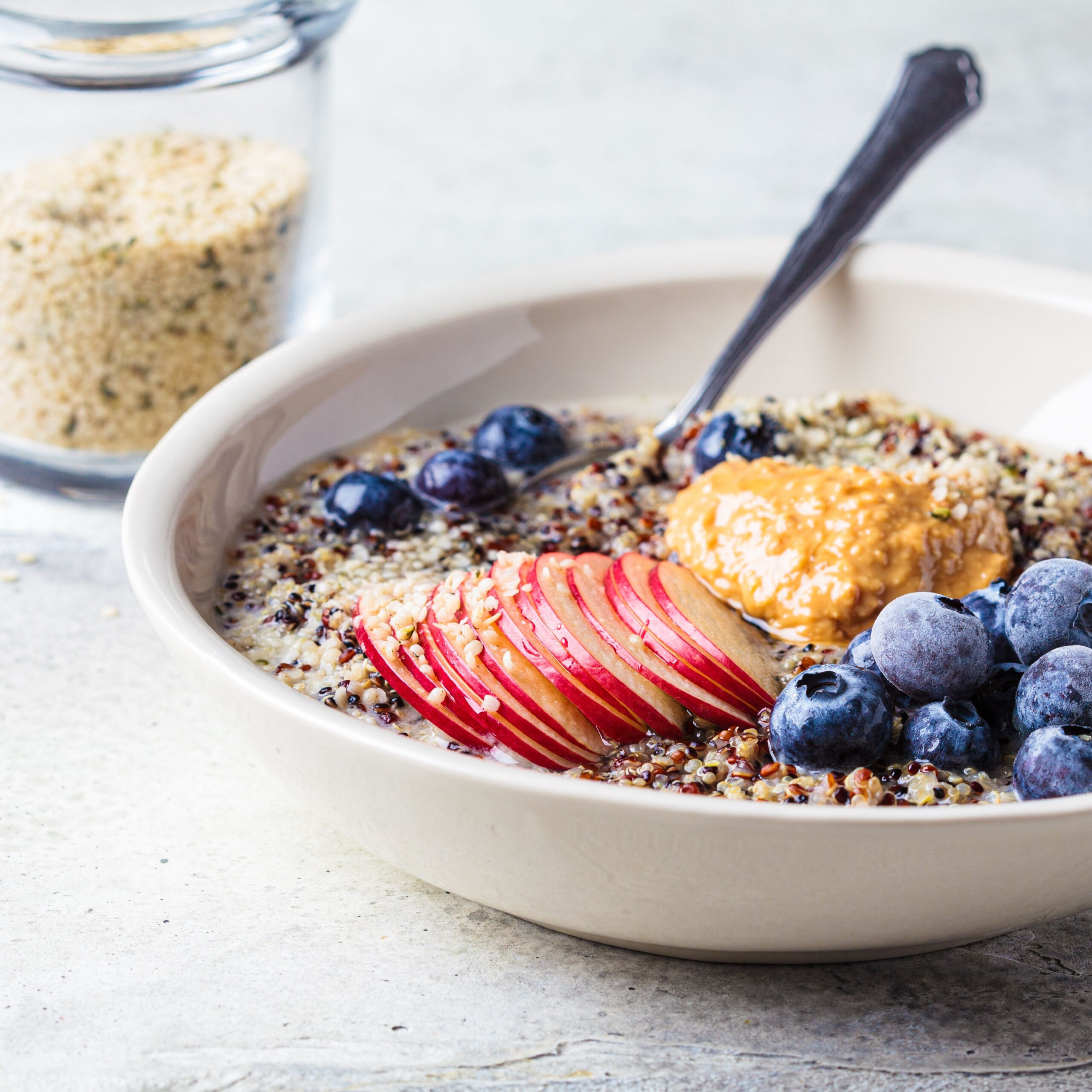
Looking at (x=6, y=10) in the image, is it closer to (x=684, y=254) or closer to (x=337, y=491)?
(x=337, y=491)

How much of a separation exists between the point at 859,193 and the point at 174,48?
952 millimetres

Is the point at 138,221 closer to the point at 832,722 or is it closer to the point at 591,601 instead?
the point at 591,601

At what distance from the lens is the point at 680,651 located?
1.25 m

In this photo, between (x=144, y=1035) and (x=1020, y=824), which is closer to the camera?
(x=1020, y=824)

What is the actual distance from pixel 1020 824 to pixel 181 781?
2.67 feet

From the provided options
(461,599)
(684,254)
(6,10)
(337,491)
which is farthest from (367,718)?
(6,10)

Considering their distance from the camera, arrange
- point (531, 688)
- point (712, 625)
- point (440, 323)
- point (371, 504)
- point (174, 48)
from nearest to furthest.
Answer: point (531, 688)
point (712, 625)
point (371, 504)
point (440, 323)
point (174, 48)

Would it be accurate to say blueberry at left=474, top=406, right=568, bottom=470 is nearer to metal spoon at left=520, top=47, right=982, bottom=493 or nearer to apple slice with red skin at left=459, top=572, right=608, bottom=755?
metal spoon at left=520, top=47, right=982, bottom=493

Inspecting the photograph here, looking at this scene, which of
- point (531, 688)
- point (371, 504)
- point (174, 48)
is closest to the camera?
point (531, 688)

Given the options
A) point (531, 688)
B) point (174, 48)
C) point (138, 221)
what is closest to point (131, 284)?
point (138, 221)

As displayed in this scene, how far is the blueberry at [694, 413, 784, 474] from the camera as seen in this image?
1641 mm

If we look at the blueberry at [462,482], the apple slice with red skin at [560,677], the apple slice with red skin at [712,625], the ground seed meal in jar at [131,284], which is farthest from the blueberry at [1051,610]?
the ground seed meal in jar at [131,284]

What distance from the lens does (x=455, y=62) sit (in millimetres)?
3502

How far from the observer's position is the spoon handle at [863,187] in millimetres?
1846
